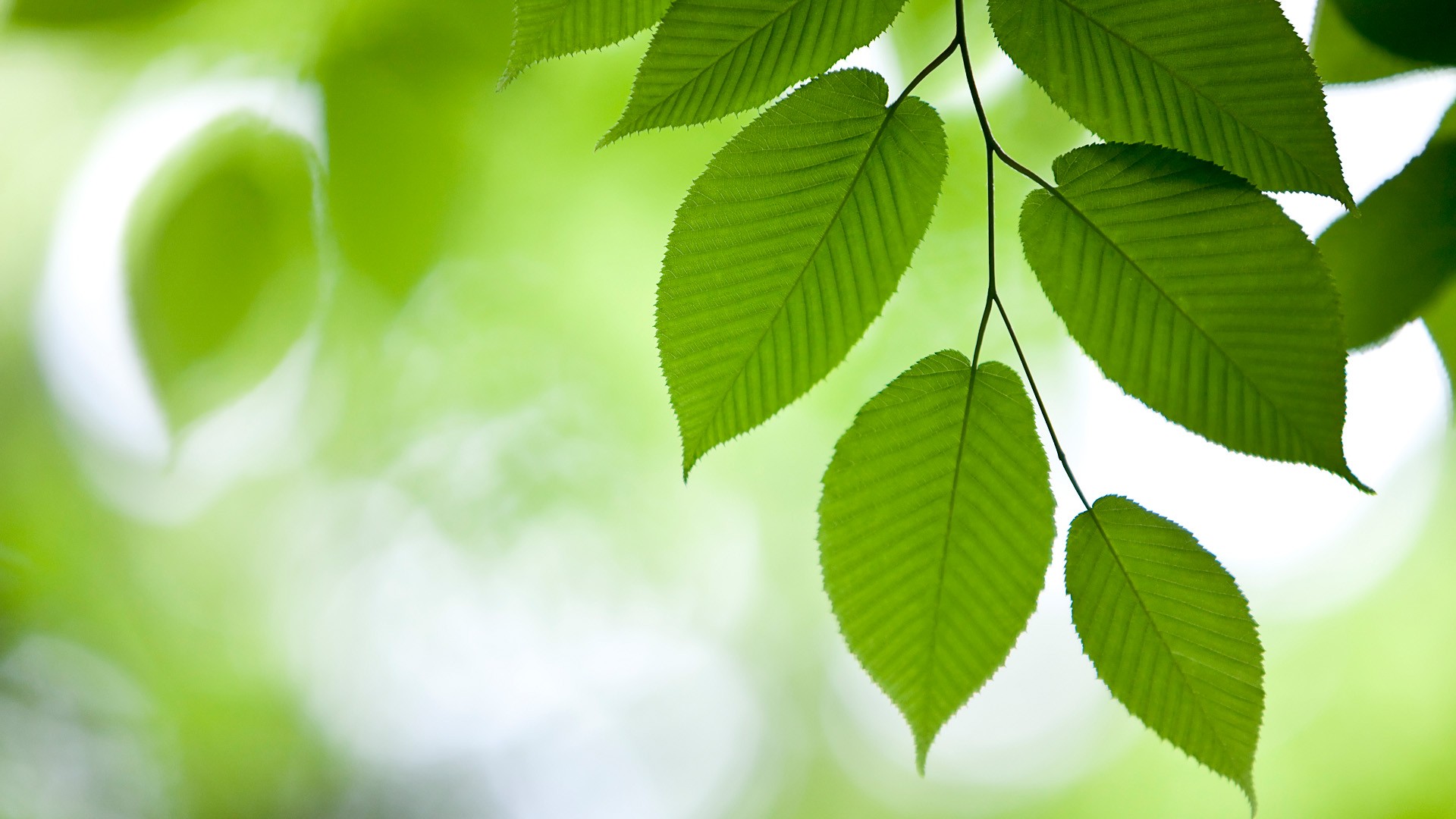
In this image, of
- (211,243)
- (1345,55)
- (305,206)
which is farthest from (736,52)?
(305,206)

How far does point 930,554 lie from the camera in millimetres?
264

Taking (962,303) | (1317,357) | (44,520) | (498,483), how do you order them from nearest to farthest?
(1317,357) → (962,303) → (44,520) → (498,483)

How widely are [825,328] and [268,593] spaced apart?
7.79 feet

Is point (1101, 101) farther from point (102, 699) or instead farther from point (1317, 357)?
point (102, 699)

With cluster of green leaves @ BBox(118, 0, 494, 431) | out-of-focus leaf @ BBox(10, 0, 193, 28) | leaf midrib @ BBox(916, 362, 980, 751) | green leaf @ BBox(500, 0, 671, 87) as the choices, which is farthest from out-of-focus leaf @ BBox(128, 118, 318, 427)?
leaf midrib @ BBox(916, 362, 980, 751)

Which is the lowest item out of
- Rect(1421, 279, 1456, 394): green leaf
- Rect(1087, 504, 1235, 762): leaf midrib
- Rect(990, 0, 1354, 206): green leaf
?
Rect(1087, 504, 1235, 762): leaf midrib

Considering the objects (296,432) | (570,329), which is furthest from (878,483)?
(296,432)

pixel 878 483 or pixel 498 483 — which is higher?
pixel 498 483

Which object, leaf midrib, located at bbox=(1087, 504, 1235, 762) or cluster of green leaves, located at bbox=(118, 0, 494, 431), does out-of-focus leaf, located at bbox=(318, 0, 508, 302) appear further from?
leaf midrib, located at bbox=(1087, 504, 1235, 762)

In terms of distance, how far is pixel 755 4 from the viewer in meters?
0.27

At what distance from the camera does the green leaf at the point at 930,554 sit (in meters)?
0.26

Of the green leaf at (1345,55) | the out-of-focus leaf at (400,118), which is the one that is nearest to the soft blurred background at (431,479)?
the out-of-focus leaf at (400,118)

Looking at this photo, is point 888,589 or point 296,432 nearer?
point 888,589

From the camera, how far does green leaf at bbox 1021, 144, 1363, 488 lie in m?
0.24
